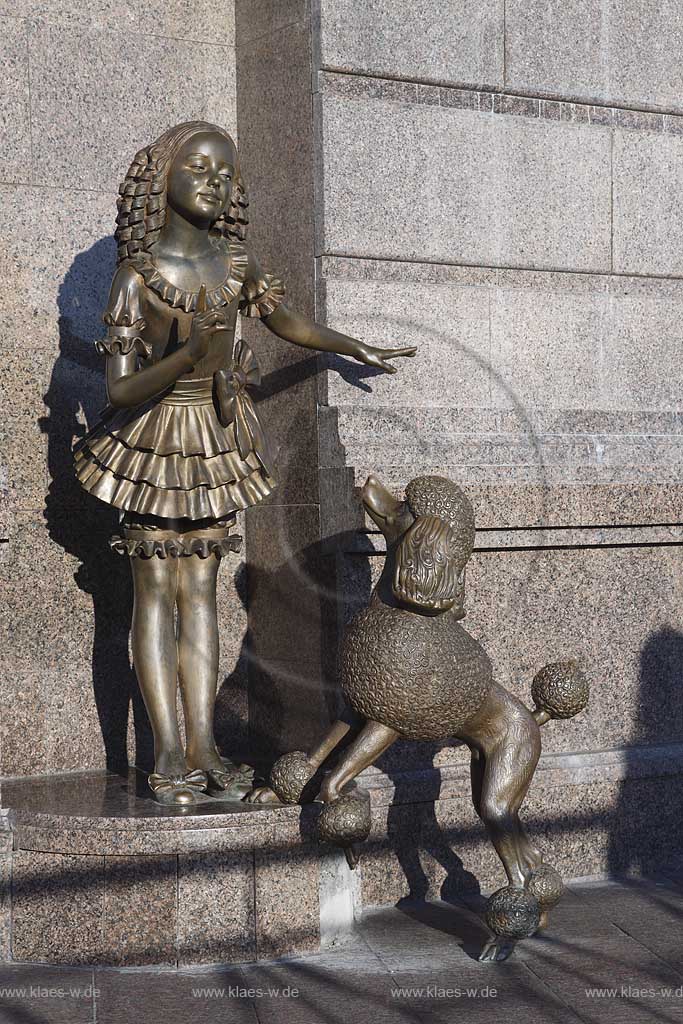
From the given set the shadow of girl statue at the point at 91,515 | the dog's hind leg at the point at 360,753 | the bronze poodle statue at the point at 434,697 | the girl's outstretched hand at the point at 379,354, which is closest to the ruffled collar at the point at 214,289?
the girl's outstretched hand at the point at 379,354

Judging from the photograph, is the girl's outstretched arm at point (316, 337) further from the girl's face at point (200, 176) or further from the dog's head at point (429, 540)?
the dog's head at point (429, 540)

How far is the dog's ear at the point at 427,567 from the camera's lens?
5.47 meters

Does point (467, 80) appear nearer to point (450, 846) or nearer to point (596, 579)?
point (596, 579)

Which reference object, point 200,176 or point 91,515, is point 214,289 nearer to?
point 200,176

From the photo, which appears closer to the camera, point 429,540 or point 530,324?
point 429,540

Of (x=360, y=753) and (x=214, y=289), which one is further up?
(x=214, y=289)

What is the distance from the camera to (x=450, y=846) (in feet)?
22.0

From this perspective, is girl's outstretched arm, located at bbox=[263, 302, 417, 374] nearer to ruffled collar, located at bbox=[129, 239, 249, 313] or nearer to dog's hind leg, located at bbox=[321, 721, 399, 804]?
ruffled collar, located at bbox=[129, 239, 249, 313]

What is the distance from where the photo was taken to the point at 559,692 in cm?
578

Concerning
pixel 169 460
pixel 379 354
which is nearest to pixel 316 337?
pixel 379 354

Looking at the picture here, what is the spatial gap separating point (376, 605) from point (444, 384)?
73.6 inches

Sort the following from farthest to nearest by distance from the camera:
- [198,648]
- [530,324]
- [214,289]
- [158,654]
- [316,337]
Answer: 1. [530,324]
2. [316,337]
3. [198,648]
4. [158,654]
5. [214,289]

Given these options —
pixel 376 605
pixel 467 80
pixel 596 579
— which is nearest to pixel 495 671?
pixel 596 579

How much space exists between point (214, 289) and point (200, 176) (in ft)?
1.56
